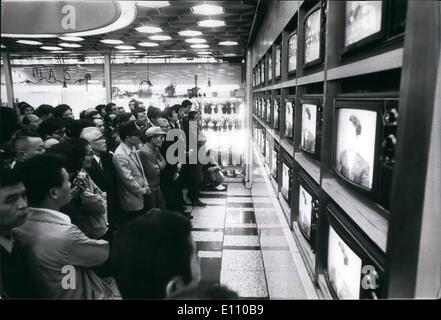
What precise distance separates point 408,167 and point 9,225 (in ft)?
4.31

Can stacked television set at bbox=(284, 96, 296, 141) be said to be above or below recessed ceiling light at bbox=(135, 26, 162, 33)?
below

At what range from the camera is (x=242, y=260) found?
11.6 ft

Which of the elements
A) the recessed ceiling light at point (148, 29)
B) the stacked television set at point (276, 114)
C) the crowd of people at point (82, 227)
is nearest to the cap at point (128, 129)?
the crowd of people at point (82, 227)

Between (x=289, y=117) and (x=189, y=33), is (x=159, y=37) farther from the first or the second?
(x=289, y=117)

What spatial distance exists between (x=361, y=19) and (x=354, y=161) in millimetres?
424

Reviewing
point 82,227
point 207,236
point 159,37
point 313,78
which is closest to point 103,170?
point 82,227

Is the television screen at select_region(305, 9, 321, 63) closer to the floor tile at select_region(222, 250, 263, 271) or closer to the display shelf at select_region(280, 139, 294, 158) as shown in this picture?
the display shelf at select_region(280, 139, 294, 158)

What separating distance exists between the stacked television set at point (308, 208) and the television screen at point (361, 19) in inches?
25.1

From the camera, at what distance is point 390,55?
78 centimetres

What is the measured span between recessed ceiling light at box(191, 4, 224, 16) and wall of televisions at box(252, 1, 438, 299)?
2767 mm

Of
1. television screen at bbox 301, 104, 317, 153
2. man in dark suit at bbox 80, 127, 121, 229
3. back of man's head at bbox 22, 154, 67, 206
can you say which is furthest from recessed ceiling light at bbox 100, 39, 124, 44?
television screen at bbox 301, 104, 317, 153

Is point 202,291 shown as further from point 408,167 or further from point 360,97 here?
point 360,97

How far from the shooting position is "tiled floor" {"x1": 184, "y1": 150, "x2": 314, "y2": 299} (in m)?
2.14

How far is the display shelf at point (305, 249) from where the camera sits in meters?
1.54
